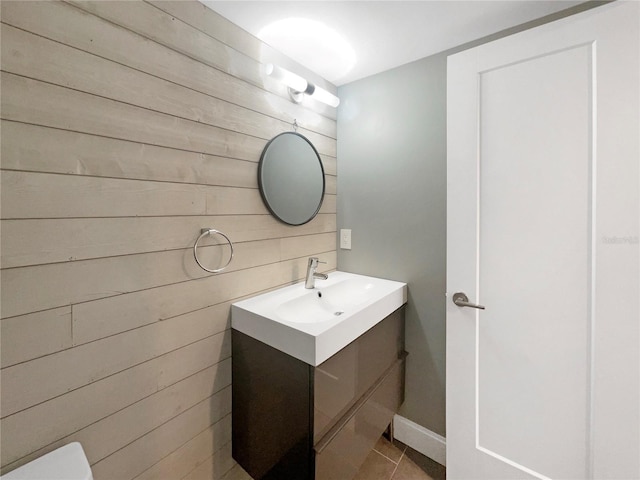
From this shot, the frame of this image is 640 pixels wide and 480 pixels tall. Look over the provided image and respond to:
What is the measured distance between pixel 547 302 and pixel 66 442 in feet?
5.93

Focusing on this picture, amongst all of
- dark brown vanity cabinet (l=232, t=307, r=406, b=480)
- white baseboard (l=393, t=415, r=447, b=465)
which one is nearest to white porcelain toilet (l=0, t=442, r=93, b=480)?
dark brown vanity cabinet (l=232, t=307, r=406, b=480)

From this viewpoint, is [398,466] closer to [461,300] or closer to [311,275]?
[461,300]

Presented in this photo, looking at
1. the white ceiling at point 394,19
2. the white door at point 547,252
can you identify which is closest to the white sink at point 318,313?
the white door at point 547,252

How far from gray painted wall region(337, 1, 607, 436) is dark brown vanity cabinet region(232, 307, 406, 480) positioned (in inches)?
13.7

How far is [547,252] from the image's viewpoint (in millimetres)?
1159

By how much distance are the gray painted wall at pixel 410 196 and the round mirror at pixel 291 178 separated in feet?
0.95

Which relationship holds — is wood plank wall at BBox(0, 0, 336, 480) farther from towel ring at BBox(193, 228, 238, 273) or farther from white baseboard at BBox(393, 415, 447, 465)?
white baseboard at BBox(393, 415, 447, 465)

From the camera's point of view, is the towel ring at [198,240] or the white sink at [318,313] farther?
the towel ring at [198,240]

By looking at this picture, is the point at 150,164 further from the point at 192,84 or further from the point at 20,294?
the point at 20,294

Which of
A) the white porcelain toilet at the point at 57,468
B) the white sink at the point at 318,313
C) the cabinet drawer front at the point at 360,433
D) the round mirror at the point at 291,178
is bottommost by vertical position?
the cabinet drawer front at the point at 360,433

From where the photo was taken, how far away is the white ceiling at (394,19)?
1.19 meters

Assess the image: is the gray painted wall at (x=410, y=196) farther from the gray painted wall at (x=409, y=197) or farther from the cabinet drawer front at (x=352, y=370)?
the cabinet drawer front at (x=352, y=370)

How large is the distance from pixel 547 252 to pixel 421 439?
1275mm

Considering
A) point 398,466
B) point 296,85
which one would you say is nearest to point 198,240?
point 296,85
